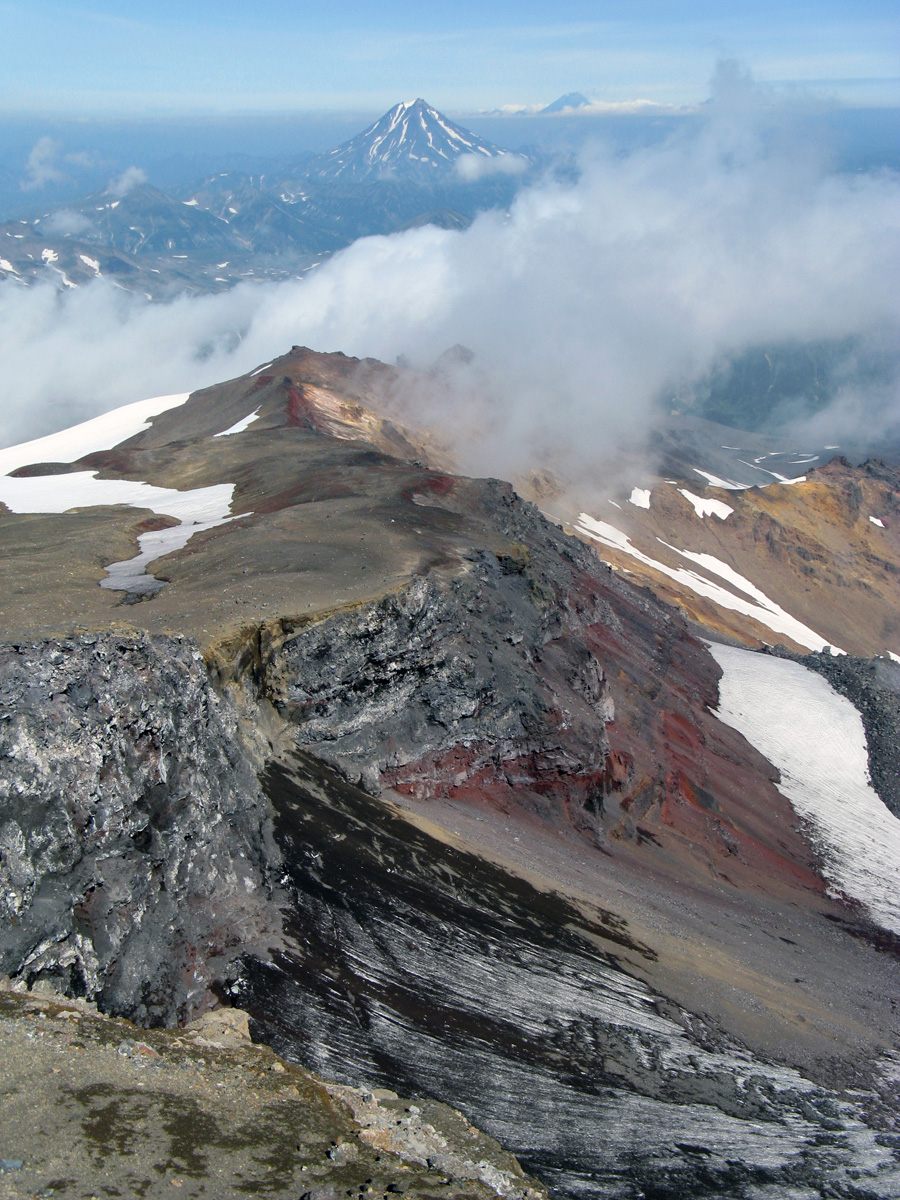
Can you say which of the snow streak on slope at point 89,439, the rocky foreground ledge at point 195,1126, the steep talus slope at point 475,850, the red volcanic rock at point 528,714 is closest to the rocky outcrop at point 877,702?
the red volcanic rock at point 528,714

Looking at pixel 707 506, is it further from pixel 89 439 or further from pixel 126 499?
pixel 126 499

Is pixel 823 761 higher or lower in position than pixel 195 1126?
lower

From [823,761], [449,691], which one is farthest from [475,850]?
[823,761]

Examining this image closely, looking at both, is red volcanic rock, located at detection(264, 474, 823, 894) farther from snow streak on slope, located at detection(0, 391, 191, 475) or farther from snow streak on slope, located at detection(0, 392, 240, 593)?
snow streak on slope, located at detection(0, 391, 191, 475)

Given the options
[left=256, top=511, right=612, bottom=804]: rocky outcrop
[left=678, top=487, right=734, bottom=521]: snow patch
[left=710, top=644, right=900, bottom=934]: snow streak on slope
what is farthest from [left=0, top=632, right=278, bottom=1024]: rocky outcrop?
Answer: [left=678, top=487, right=734, bottom=521]: snow patch

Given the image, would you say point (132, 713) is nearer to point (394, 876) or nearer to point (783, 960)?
point (394, 876)

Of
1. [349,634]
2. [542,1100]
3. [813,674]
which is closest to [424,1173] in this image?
[542,1100]

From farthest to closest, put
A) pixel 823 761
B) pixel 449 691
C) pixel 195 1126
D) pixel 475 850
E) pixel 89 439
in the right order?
1. pixel 89 439
2. pixel 823 761
3. pixel 449 691
4. pixel 475 850
5. pixel 195 1126
